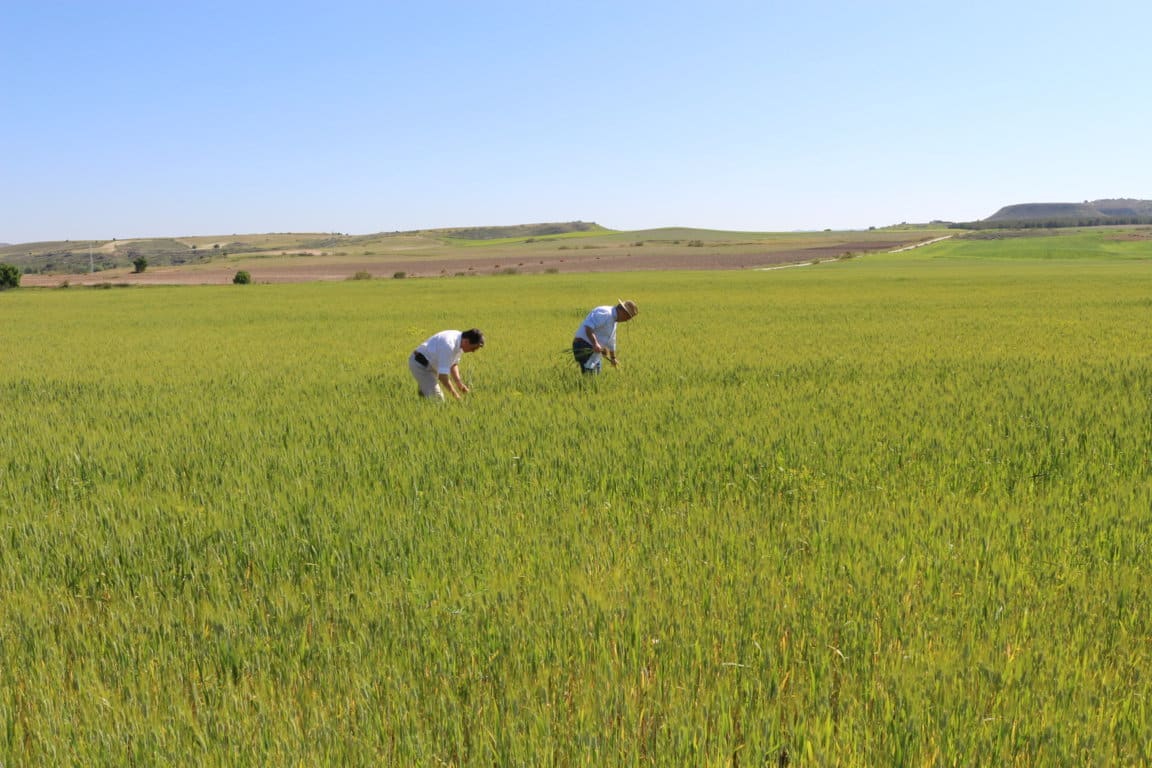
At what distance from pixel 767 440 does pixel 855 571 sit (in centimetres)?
296

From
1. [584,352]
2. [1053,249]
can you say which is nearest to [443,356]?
[584,352]

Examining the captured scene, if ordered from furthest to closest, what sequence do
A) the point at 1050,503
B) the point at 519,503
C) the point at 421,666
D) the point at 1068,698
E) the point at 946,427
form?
the point at 946,427 → the point at 519,503 → the point at 1050,503 → the point at 421,666 → the point at 1068,698

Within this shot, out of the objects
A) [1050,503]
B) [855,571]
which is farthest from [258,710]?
[1050,503]

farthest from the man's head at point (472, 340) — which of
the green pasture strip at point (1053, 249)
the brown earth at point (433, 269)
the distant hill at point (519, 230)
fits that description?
the distant hill at point (519, 230)

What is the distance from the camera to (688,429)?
7.57 m

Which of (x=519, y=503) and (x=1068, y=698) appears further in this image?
(x=519, y=503)

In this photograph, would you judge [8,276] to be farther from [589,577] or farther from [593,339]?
[589,577]

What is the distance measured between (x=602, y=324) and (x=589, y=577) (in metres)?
6.52

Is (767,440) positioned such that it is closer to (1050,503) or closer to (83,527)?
(1050,503)

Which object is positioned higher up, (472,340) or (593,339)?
(472,340)

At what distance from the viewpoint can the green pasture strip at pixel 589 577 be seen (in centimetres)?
281

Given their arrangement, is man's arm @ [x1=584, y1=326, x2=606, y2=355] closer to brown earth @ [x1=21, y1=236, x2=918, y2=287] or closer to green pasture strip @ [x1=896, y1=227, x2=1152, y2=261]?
brown earth @ [x1=21, y1=236, x2=918, y2=287]

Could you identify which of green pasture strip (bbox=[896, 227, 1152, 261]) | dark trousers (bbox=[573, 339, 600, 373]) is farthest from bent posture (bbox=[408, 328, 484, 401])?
green pasture strip (bbox=[896, 227, 1152, 261])

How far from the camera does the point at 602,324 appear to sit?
407 inches
